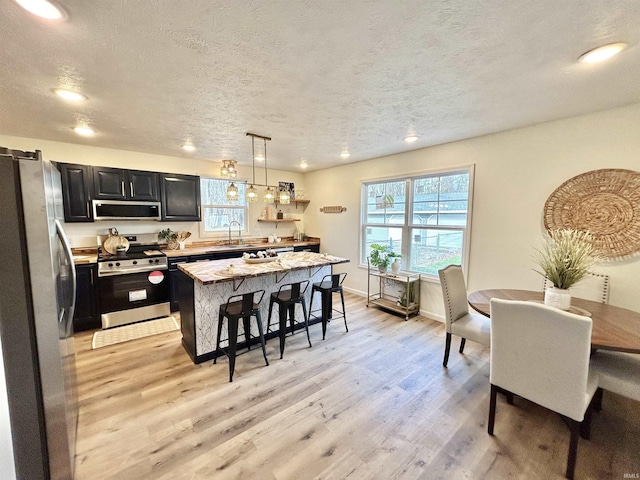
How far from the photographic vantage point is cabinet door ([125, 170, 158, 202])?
3.76 m

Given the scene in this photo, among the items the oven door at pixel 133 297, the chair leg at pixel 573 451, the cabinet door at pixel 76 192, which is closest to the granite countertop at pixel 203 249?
the oven door at pixel 133 297

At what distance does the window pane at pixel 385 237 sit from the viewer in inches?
167

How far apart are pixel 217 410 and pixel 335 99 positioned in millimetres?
2657

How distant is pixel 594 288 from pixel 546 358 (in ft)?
5.22

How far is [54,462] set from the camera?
1.25 m

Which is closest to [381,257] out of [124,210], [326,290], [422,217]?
[422,217]

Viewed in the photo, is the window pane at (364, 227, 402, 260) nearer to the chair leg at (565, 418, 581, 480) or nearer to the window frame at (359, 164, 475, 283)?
the window frame at (359, 164, 475, 283)

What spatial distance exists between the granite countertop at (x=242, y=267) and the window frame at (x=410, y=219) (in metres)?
1.45

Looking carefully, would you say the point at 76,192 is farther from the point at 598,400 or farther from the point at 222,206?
the point at 598,400

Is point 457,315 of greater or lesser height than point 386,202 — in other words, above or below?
below

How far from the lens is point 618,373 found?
1.67 meters

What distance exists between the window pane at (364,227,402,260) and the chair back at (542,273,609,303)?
2020mm

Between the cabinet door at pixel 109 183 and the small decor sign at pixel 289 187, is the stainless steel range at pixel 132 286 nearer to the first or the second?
the cabinet door at pixel 109 183

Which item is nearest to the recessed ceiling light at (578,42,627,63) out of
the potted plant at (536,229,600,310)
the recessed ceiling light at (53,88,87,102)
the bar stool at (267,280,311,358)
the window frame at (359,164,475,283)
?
the potted plant at (536,229,600,310)
